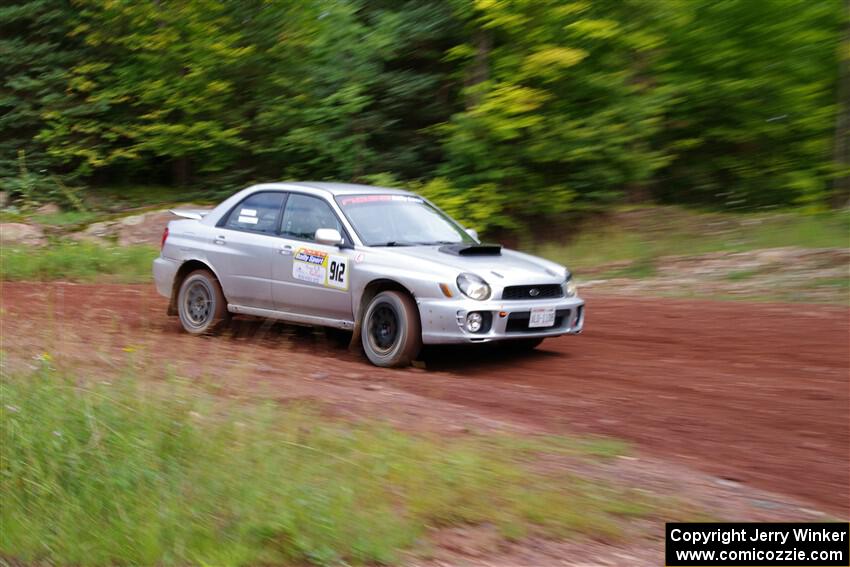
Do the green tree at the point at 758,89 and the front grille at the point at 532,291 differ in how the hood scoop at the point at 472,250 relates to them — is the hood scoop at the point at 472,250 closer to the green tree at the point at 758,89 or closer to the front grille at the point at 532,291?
the front grille at the point at 532,291

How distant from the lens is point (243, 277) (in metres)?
9.78

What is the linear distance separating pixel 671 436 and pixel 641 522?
5.69ft

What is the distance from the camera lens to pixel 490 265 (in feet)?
28.1

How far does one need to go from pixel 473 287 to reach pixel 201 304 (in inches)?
140

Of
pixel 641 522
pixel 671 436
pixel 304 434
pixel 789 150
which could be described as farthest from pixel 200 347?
pixel 789 150

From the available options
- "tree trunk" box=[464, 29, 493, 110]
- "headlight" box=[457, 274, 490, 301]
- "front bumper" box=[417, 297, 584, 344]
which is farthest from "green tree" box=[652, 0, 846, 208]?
"headlight" box=[457, 274, 490, 301]

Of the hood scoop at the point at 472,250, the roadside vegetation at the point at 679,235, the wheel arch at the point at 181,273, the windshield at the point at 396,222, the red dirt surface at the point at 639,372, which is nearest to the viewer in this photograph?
the red dirt surface at the point at 639,372

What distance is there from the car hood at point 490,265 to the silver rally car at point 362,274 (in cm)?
1

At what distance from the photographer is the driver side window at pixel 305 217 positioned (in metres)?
9.30

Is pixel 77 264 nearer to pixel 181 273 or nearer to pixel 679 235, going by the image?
pixel 181 273

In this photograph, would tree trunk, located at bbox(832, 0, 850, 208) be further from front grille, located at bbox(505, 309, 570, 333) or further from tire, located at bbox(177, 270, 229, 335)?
tire, located at bbox(177, 270, 229, 335)

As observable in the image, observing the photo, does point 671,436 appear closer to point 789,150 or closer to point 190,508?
point 190,508

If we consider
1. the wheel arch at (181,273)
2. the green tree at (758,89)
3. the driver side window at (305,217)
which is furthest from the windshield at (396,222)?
the green tree at (758,89)

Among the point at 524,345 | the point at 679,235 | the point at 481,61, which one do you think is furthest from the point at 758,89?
the point at 524,345
